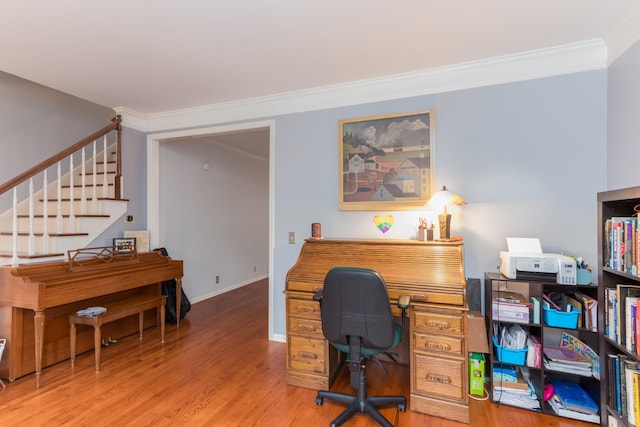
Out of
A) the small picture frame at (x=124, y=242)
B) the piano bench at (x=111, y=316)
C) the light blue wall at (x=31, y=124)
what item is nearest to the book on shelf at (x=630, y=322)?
the piano bench at (x=111, y=316)

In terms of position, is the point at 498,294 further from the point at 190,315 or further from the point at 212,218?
the point at 212,218

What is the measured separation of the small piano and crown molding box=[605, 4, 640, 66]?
426 centimetres

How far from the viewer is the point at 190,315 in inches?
155

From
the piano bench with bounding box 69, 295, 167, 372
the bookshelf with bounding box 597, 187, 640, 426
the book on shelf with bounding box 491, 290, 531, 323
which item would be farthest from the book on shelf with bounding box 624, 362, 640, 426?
the piano bench with bounding box 69, 295, 167, 372

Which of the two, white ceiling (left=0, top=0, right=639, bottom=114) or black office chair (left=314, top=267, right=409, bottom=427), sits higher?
white ceiling (left=0, top=0, right=639, bottom=114)

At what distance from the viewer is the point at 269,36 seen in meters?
2.09

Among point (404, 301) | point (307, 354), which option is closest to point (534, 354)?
point (404, 301)

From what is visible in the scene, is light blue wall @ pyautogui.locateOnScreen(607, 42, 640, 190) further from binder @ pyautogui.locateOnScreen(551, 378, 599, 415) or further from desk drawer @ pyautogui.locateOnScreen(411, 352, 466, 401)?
desk drawer @ pyautogui.locateOnScreen(411, 352, 466, 401)

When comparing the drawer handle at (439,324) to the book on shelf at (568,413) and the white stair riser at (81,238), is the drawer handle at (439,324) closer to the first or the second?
the book on shelf at (568,413)

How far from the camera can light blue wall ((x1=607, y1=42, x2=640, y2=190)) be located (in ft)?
6.14

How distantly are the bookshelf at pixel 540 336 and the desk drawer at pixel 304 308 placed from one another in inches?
48.5

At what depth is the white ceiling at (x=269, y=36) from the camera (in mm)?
1808

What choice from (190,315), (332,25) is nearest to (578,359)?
(332,25)

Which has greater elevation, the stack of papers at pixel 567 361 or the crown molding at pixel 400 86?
the crown molding at pixel 400 86
